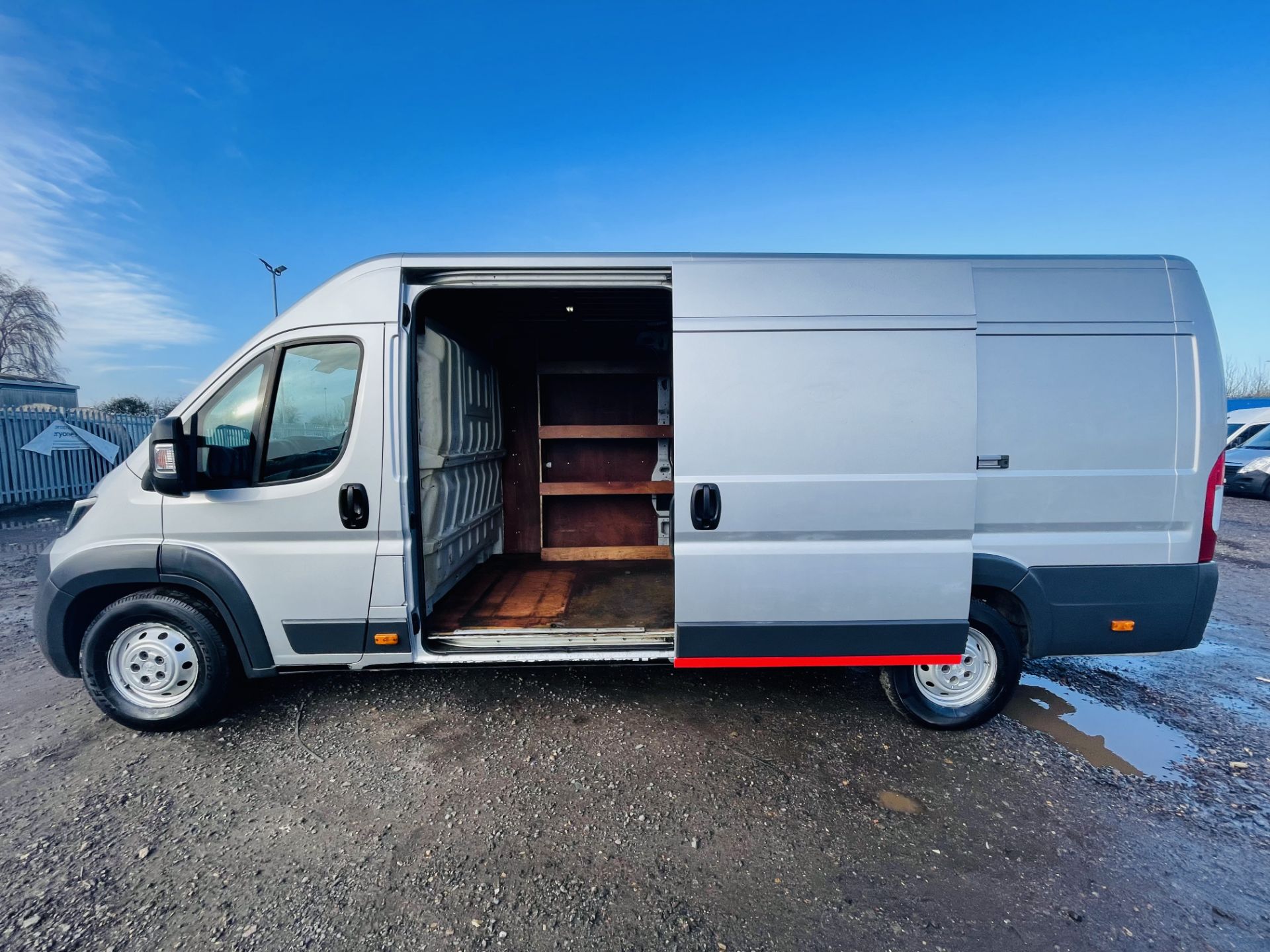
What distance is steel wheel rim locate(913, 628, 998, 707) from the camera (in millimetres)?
3080

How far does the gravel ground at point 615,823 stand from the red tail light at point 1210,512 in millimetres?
1143

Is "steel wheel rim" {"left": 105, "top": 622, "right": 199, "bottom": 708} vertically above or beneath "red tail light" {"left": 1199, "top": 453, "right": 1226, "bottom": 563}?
beneath

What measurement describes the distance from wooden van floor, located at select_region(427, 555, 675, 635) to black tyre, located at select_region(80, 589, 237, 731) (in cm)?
115

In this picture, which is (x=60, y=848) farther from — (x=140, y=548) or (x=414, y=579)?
(x=414, y=579)

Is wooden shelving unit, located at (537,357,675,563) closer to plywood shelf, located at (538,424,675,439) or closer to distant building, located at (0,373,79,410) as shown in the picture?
plywood shelf, located at (538,424,675,439)

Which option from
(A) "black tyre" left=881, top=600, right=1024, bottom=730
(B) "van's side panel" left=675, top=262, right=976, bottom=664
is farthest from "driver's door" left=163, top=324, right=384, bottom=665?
(A) "black tyre" left=881, top=600, right=1024, bottom=730

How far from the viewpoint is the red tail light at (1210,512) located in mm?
2834

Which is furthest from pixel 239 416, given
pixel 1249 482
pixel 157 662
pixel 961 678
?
pixel 1249 482

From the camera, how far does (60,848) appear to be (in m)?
2.29

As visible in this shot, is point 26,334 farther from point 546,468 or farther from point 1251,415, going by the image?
point 1251,415

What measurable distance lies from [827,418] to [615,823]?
219cm

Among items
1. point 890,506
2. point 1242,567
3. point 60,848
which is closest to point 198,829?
point 60,848

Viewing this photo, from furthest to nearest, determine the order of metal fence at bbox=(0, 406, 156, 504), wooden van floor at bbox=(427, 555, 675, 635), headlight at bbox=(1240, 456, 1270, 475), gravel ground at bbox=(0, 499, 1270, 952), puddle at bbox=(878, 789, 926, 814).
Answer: headlight at bbox=(1240, 456, 1270, 475) → metal fence at bbox=(0, 406, 156, 504) → wooden van floor at bbox=(427, 555, 675, 635) → puddle at bbox=(878, 789, 926, 814) → gravel ground at bbox=(0, 499, 1270, 952)

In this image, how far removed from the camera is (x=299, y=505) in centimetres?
286
